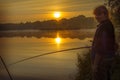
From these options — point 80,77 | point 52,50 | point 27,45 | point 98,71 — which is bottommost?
Result: point 98,71

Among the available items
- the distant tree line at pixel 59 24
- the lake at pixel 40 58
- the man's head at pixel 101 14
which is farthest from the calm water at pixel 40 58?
the man's head at pixel 101 14

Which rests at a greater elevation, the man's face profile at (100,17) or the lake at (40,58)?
the lake at (40,58)

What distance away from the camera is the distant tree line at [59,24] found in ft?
25.3

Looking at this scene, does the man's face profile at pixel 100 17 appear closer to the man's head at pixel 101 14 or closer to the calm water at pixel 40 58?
the man's head at pixel 101 14

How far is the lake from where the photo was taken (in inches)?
320

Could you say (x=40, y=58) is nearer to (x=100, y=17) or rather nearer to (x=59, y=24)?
(x=59, y=24)

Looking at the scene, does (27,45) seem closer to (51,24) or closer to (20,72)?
(20,72)

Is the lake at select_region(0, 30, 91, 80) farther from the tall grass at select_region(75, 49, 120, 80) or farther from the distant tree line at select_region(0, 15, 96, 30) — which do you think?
the tall grass at select_region(75, 49, 120, 80)

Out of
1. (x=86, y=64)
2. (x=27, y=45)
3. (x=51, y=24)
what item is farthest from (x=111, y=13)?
(x=27, y=45)

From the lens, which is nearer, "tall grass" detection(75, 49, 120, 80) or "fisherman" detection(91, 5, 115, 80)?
"fisherman" detection(91, 5, 115, 80)

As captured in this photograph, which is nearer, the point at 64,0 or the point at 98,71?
the point at 98,71

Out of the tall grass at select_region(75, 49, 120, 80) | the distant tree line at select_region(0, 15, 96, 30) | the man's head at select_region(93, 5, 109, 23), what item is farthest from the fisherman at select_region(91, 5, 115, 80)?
the distant tree line at select_region(0, 15, 96, 30)

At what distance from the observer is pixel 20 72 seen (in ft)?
29.7

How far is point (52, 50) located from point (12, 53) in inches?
44.7
